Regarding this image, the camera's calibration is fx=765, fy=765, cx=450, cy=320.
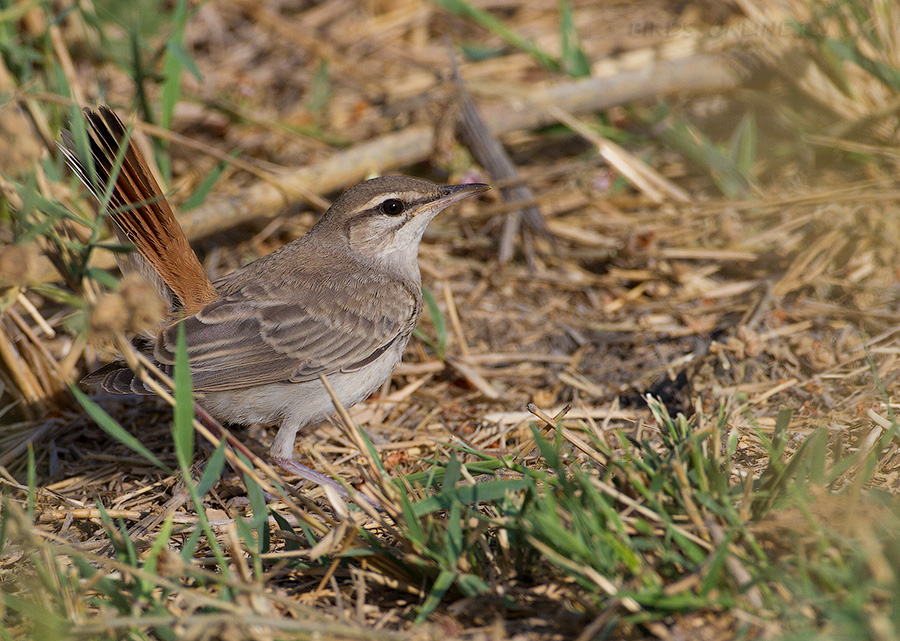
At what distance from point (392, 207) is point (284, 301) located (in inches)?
36.9

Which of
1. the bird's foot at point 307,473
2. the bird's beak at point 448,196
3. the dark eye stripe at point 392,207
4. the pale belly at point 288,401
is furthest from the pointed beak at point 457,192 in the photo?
the bird's foot at point 307,473

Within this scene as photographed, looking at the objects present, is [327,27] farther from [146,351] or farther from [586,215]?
[146,351]

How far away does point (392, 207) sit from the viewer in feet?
15.8

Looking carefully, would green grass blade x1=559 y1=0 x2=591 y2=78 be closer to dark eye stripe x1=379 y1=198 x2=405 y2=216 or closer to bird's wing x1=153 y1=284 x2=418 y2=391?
dark eye stripe x1=379 y1=198 x2=405 y2=216

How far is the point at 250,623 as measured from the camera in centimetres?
236

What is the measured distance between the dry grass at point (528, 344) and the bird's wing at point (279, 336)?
45cm

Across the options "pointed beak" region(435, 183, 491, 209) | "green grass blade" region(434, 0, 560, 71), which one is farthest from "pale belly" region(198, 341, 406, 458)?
"green grass blade" region(434, 0, 560, 71)

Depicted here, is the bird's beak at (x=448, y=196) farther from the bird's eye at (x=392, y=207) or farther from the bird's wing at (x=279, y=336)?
the bird's wing at (x=279, y=336)

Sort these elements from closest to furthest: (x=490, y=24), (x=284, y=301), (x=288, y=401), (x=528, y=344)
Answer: (x=288, y=401)
(x=284, y=301)
(x=528, y=344)
(x=490, y=24)

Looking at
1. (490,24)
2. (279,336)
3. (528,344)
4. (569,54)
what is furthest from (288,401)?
(569,54)

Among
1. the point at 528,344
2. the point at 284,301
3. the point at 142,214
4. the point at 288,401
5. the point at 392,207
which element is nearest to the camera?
the point at 142,214

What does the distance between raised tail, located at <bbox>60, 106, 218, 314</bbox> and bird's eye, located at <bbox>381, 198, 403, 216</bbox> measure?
1.16 metres

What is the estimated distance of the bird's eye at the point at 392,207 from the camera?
4.79 meters

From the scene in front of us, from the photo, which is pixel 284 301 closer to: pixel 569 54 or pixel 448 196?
pixel 448 196
